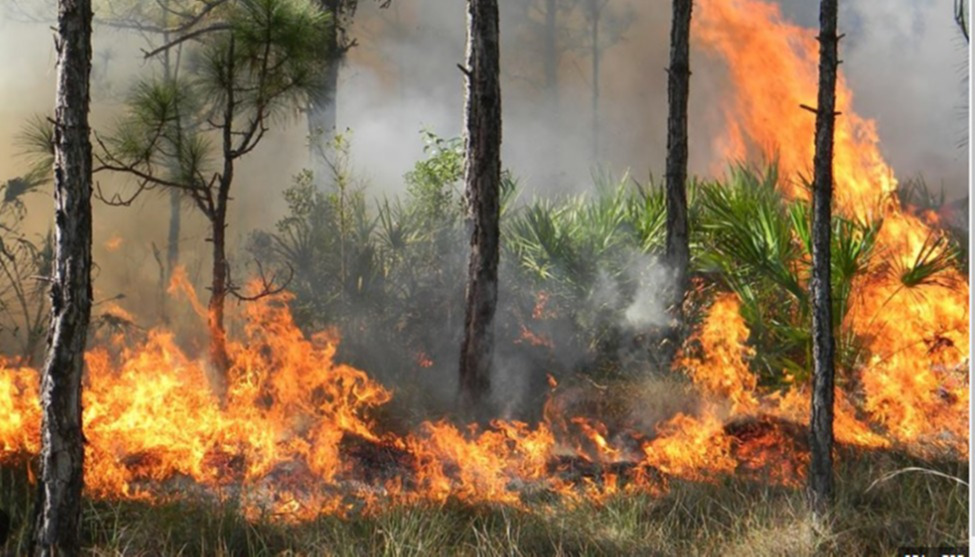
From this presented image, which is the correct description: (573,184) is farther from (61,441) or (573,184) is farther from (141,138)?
(61,441)

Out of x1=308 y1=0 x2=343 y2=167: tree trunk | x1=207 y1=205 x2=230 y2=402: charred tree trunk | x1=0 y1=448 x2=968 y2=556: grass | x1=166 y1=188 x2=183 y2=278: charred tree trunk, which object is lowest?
x1=0 y1=448 x2=968 y2=556: grass

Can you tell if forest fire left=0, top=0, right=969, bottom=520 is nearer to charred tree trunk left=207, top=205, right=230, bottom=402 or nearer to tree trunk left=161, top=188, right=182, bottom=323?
charred tree trunk left=207, top=205, right=230, bottom=402

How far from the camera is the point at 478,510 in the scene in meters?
7.27

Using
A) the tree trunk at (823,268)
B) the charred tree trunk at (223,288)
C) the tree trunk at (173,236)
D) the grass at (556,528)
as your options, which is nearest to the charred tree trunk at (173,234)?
the tree trunk at (173,236)

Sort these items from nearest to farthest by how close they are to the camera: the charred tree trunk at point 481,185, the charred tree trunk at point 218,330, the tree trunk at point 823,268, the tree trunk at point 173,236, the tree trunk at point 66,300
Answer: the tree trunk at point 66,300 < the tree trunk at point 823,268 < the charred tree trunk at point 481,185 < the charred tree trunk at point 218,330 < the tree trunk at point 173,236

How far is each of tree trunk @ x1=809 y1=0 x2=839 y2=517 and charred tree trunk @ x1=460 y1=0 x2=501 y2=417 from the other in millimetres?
3575

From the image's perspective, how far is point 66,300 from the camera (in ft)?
20.0

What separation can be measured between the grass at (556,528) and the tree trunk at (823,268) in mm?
399

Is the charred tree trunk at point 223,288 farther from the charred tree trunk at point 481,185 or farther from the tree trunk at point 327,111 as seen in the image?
the tree trunk at point 327,111

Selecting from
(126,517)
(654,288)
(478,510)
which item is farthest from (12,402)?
(654,288)

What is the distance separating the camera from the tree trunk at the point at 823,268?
7059 mm

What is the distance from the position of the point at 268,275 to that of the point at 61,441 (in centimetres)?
750

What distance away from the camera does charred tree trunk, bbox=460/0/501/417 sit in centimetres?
1007

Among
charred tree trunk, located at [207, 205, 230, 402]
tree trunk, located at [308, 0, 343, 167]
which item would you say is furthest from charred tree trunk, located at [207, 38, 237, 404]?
tree trunk, located at [308, 0, 343, 167]
